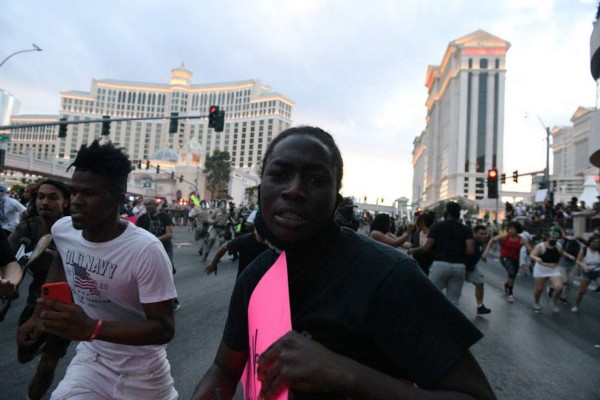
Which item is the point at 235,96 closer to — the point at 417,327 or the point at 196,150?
the point at 196,150

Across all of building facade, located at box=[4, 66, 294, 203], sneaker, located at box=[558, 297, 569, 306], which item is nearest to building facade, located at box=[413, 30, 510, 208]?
building facade, located at box=[4, 66, 294, 203]

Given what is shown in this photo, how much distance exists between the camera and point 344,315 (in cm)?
111

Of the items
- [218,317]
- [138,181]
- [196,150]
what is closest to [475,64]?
[196,150]

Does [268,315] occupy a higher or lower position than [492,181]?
lower

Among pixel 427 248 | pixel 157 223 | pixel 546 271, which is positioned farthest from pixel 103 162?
pixel 546 271

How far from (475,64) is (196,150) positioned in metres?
71.9

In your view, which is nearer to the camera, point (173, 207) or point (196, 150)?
point (173, 207)

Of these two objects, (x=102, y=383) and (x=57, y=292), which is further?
(x=102, y=383)

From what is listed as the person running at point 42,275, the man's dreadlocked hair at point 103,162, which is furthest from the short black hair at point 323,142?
the person running at point 42,275

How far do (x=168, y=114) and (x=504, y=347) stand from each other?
164 meters

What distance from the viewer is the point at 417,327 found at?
3.52 feet

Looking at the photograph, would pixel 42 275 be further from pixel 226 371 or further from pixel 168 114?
pixel 168 114

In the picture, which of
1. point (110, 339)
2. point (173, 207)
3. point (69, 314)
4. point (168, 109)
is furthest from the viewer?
point (168, 109)

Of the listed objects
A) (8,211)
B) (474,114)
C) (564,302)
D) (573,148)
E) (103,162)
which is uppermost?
(474,114)
